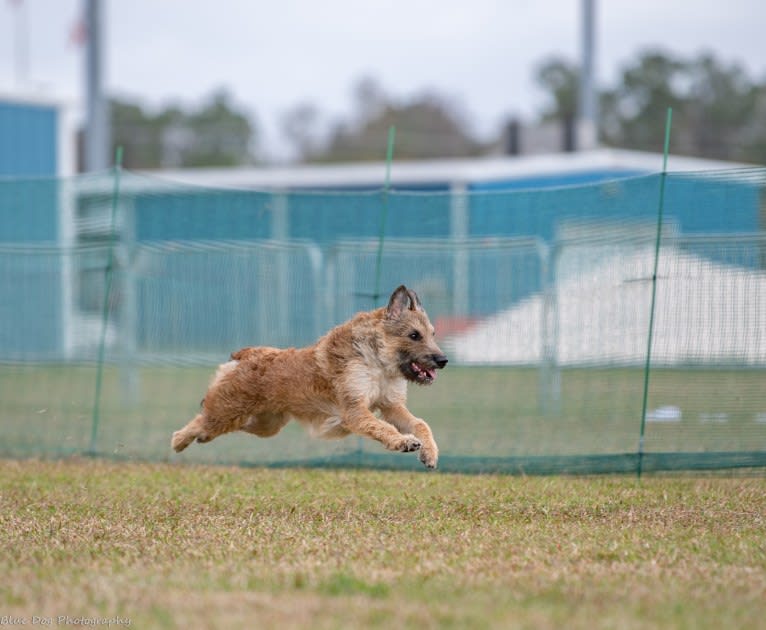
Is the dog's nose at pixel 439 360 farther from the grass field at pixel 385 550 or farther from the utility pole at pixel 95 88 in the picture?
the utility pole at pixel 95 88

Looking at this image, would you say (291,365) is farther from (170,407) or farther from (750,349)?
(170,407)

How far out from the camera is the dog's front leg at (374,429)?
7867 mm

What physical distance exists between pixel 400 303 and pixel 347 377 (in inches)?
26.5

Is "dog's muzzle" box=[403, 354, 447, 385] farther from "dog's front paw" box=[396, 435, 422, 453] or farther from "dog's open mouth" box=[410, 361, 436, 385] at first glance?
"dog's front paw" box=[396, 435, 422, 453]

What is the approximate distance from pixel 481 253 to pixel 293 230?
199cm

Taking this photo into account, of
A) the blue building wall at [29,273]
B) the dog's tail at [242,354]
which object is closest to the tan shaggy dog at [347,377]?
the dog's tail at [242,354]

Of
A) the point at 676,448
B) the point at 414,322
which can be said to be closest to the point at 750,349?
the point at 676,448

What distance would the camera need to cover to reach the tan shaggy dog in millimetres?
8531

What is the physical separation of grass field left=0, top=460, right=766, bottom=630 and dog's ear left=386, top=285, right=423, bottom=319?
1324mm

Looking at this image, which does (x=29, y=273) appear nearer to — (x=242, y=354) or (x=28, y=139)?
(x=242, y=354)

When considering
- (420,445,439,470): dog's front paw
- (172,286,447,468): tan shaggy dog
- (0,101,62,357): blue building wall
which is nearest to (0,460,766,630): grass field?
(420,445,439,470): dog's front paw

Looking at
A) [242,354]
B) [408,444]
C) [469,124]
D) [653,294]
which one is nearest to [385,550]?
[408,444]

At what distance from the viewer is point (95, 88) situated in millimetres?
25891

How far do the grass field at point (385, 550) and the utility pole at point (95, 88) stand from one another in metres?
16.9
